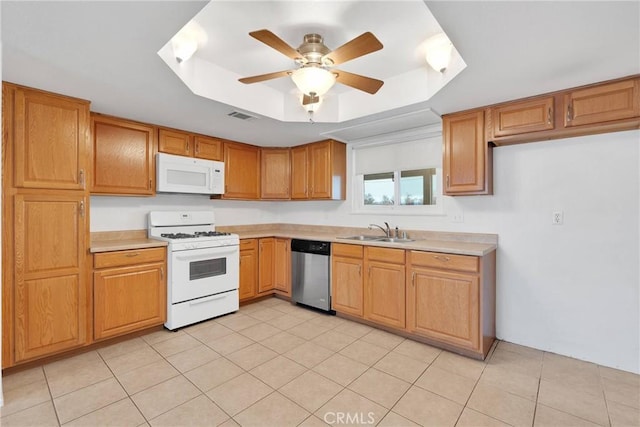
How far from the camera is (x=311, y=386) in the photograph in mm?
2105

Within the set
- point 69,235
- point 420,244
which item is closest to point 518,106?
point 420,244

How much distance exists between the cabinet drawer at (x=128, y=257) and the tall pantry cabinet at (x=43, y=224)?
0.35 feet

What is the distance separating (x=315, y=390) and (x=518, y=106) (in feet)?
9.14

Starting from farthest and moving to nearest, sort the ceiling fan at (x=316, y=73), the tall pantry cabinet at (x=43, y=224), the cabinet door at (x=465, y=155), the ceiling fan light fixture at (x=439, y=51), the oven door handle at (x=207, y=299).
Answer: the oven door handle at (x=207, y=299), the cabinet door at (x=465, y=155), the tall pantry cabinet at (x=43, y=224), the ceiling fan light fixture at (x=439, y=51), the ceiling fan at (x=316, y=73)

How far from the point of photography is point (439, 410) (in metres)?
1.86

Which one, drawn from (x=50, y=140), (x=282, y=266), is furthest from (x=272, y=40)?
→ (x=282, y=266)

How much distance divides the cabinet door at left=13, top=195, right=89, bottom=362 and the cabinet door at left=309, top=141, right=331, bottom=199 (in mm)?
2510

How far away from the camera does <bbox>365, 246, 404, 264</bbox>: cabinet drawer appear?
2.90 meters

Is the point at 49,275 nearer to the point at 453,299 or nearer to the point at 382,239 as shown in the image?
the point at 382,239

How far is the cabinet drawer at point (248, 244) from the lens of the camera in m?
3.79

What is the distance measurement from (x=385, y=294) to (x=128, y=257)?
252cm

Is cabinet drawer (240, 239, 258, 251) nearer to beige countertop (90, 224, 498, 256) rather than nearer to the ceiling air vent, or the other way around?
beige countertop (90, 224, 498, 256)

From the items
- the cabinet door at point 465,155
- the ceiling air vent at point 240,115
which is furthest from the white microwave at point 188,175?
the cabinet door at point 465,155

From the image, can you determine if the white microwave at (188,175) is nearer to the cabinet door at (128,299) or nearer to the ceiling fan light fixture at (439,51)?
the cabinet door at (128,299)
